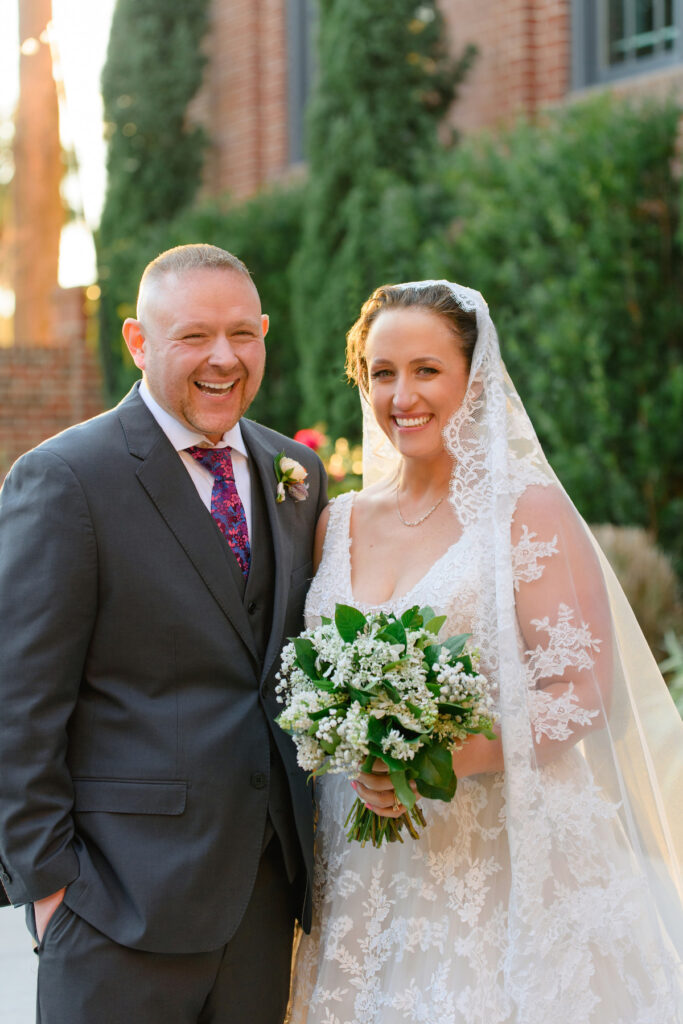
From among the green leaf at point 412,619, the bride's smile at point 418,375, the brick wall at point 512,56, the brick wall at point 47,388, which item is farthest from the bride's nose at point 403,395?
the brick wall at point 47,388

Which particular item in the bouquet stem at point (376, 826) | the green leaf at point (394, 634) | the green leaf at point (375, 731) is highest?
the green leaf at point (394, 634)

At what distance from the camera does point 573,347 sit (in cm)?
700

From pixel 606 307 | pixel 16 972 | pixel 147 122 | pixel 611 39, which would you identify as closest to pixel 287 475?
pixel 16 972

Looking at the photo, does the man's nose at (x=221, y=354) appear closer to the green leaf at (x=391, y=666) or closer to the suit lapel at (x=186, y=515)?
the suit lapel at (x=186, y=515)

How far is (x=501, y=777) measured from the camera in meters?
3.01

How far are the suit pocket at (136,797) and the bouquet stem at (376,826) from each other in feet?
1.50

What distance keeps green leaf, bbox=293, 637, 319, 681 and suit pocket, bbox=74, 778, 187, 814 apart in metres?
0.39

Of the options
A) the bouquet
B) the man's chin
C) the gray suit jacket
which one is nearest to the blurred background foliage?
the man's chin

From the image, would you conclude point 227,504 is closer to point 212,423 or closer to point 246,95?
point 212,423

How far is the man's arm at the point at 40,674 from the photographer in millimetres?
2633

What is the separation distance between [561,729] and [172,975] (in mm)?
1089

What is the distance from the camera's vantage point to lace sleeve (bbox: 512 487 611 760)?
9.44 feet

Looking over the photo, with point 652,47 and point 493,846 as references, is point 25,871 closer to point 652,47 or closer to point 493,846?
point 493,846

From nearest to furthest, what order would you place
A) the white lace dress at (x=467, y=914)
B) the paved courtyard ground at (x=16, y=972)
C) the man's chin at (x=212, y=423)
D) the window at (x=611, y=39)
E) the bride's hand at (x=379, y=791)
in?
the bride's hand at (x=379, y=791)
the white lace dress at (x=467, y=914)
the man's chin at (x=212, y=423)
the paved courtyard ground at (x=16, y=972)
the window at (x=611, y=39)
